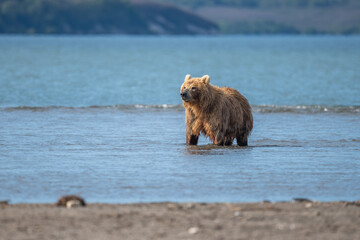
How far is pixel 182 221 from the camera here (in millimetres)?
8227

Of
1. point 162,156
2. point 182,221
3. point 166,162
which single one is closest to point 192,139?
point 162,156

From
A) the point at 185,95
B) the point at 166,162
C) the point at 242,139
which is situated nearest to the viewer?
the point at 166,162

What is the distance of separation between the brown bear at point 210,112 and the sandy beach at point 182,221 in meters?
4.90

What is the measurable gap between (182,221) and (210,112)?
19.9 ft

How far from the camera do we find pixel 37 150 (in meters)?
14.0

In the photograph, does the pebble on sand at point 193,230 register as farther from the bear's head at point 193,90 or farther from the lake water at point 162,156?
the bear's head at point 193,90

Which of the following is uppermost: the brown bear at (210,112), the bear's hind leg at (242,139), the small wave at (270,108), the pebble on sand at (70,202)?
the brown bear at (210,112)

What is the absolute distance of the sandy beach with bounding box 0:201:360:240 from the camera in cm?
768

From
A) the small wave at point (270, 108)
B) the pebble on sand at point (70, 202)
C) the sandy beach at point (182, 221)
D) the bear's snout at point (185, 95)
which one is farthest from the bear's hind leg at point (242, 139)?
the small wave at point (270, 108)

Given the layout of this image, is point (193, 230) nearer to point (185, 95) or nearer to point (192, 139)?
point (185, 95)

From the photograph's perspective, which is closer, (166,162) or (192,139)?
(166,162)

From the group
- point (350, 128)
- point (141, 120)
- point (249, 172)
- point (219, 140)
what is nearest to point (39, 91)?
point (141, 120)

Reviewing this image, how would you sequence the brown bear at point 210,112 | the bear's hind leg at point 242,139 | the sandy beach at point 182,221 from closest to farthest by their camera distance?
the sandy beach at point 182,221
the brown bear at point 210,112
the bear's hind leg at point 242,139

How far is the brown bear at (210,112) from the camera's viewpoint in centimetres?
1402
